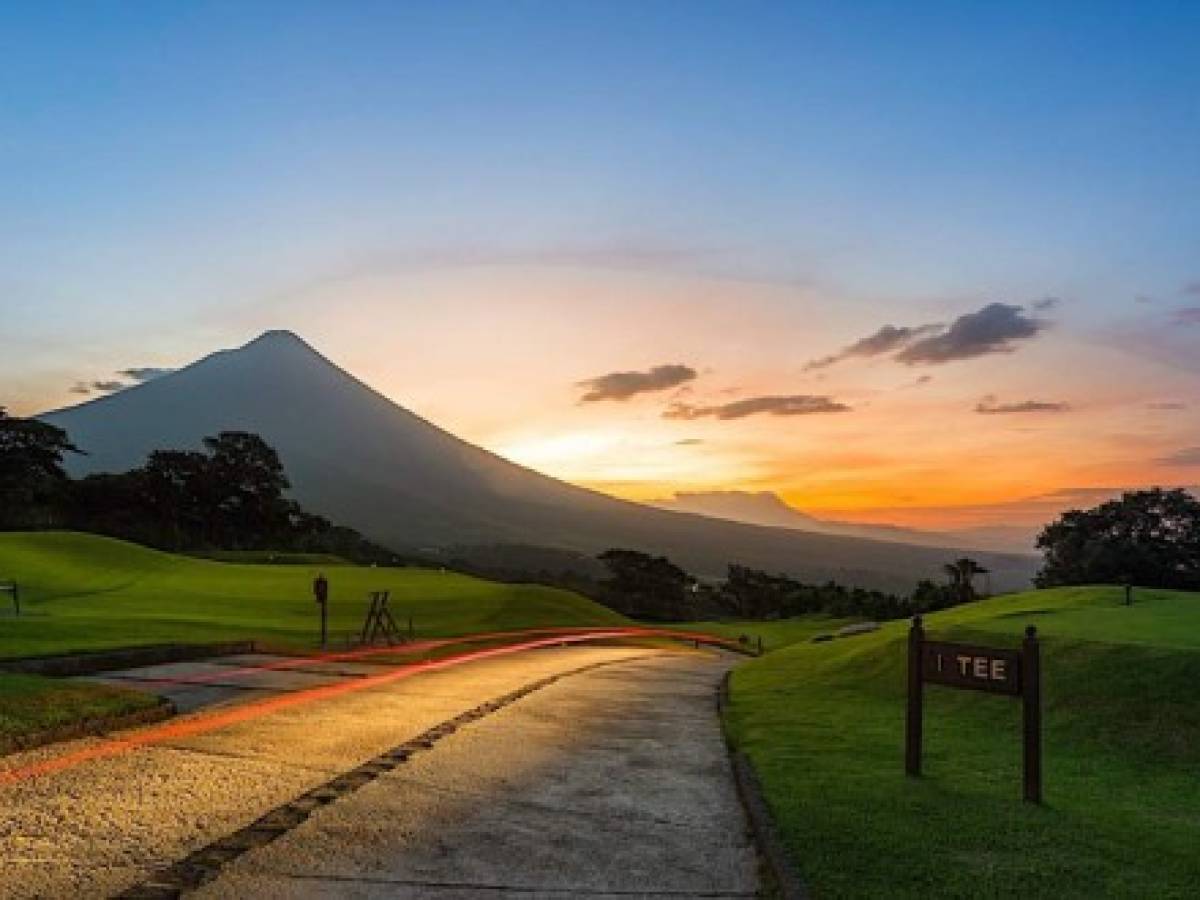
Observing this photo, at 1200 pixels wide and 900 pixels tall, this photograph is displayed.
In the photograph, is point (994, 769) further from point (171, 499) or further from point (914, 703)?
point (171, 499)

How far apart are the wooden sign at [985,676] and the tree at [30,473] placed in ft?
233

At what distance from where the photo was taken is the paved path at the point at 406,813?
600 centimetres

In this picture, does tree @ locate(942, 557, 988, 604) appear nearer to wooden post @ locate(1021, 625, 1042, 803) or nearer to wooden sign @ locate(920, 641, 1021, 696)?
wooden sign @ locate(920, 641, 1021, 696)

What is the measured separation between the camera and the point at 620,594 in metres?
77.6

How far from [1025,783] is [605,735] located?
178 inches

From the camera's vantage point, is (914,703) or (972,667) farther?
(914,703)

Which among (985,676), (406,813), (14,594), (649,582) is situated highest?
(985,676)

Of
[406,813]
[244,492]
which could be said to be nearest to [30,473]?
[244,492]

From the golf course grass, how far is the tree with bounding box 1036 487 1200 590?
2436cm

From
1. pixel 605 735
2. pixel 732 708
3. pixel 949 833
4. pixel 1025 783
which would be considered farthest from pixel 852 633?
pixel 949 833

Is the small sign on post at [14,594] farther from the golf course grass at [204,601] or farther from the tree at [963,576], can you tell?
the tree at [963,576]

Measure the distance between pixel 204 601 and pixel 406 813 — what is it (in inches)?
1271

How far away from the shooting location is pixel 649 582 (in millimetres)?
80500

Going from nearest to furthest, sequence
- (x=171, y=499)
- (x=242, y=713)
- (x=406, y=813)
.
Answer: (x=406, y=813) → (x=242, y=713) → (x=171, y=499)
